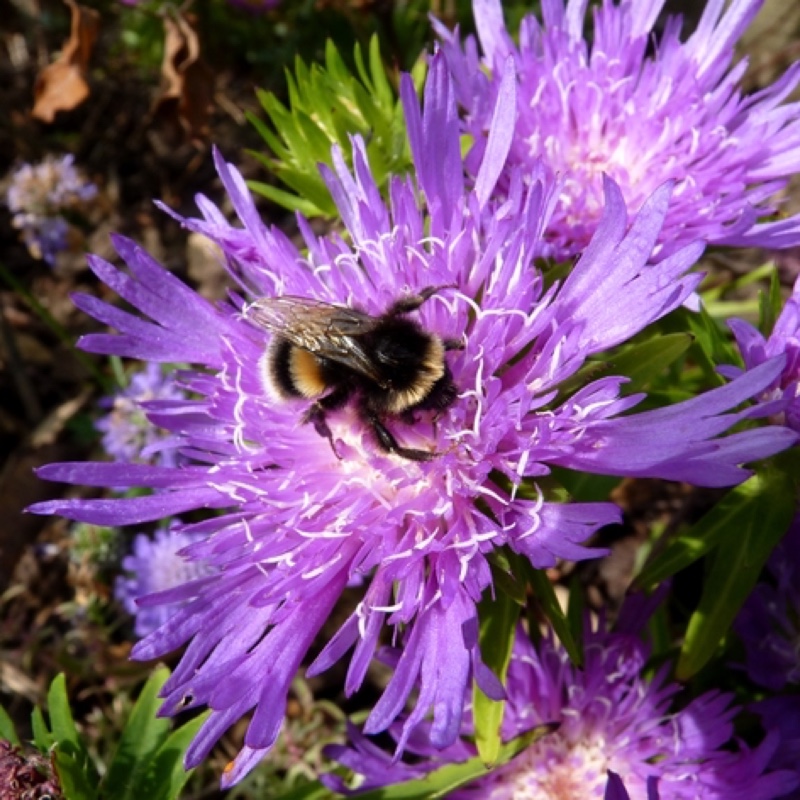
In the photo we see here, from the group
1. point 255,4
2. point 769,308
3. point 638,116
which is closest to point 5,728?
point 769,308

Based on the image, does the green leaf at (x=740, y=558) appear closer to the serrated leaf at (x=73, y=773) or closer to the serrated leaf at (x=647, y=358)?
the serrated leaf at (x=647, y=358)

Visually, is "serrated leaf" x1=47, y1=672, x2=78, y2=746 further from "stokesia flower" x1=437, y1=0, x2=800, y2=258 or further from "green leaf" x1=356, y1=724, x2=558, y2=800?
"stokesia flower" x1=437, y1=0, x2=800, y2=258

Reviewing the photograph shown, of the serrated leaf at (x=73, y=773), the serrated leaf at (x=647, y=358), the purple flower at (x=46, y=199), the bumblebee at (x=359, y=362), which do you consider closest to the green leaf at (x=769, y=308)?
the serrated leaf at (x=647, y=358)

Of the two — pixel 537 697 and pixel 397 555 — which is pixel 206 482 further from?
pixel 537 697

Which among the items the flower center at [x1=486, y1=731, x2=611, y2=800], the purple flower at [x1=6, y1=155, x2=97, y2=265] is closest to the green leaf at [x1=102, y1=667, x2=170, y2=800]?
the flower center at [x1=486, y1=731, x2=611, y2=800]

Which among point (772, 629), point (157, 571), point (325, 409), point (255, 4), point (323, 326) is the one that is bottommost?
point (772, 629)

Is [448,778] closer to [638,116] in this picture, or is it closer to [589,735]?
[589,735]
